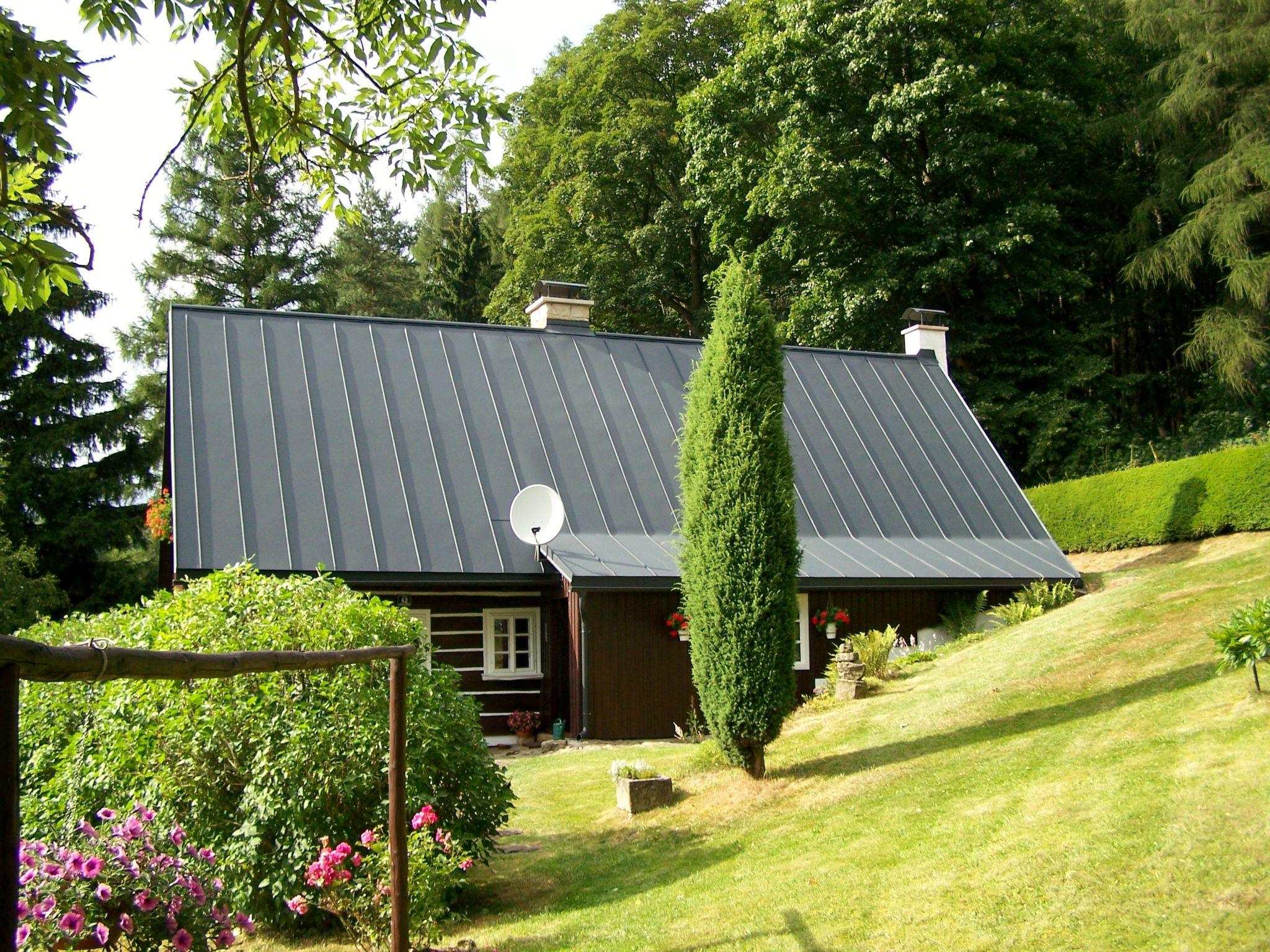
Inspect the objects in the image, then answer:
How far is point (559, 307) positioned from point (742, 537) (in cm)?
998

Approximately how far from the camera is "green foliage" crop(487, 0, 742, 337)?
3228 centimetres

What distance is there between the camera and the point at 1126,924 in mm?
5535

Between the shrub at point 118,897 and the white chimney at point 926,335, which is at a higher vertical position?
the white chimney at point 926,335

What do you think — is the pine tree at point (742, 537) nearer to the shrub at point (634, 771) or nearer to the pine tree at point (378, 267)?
the shrub at point (634, 771)

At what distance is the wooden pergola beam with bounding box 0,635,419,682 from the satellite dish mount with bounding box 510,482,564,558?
30.1ft

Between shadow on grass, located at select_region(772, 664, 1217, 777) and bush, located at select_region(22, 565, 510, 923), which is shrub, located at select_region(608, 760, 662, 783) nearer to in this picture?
shadow on grass, located at select_region(772, 664, 1217, 777)

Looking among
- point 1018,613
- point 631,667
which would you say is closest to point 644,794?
point 631,667

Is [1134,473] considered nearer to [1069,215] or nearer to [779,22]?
[1069,215]

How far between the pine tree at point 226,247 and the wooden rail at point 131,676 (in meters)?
30.5

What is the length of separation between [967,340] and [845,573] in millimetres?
13775

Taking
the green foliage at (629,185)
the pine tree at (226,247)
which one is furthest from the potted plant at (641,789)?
the pine tree at (226,247)

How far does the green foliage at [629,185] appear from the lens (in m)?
32.3

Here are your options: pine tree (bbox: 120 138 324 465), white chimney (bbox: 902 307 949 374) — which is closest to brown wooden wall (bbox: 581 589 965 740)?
Answer: white chimney (bbox: 902 307 949 374)

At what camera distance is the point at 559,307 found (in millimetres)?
19250
